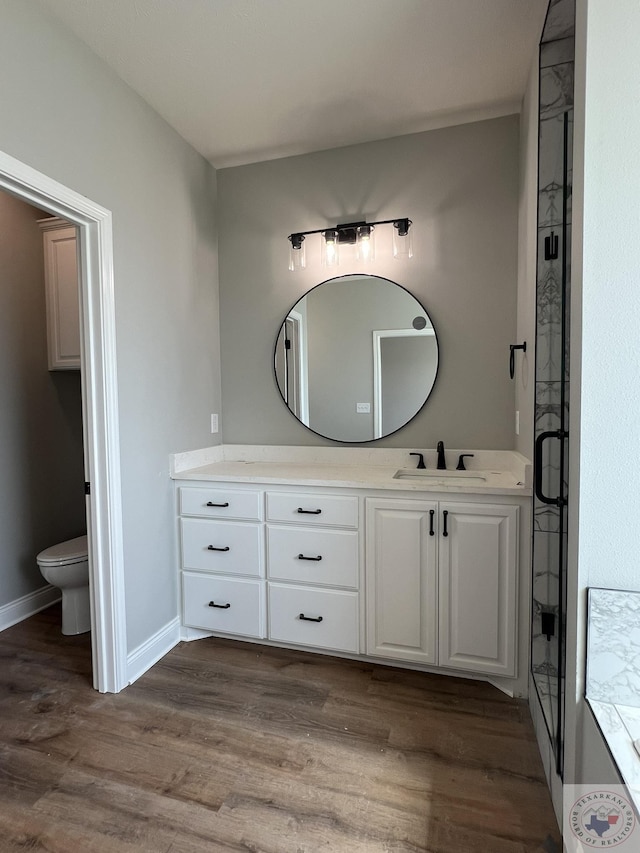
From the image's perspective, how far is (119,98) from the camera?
206cm

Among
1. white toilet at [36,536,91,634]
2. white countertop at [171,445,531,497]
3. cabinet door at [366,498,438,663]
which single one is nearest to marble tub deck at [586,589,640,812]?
white countertop at [171,445,531,497]

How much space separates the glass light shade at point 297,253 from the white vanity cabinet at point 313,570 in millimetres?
1375

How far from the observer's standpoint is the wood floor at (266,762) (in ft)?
4.41

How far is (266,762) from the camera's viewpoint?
5.29 feet

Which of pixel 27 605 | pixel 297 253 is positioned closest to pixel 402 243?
pixel 297 253

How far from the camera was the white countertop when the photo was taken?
6.69 ft

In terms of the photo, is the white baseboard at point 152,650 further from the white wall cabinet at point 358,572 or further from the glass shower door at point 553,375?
the glass shower door at point 553,375

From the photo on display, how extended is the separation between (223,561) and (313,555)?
497 millimetres

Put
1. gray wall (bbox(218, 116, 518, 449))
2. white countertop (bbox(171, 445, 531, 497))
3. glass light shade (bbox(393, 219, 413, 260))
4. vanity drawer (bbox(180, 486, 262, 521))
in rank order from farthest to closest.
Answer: glass light shade (bbox(393, 219, 413, 260)), gray wall (bbox(218, 116, 518, 449)), vanity drawer (bbox(180, 486, 262, 521)), white countertop (bbox(171, 445, 531, 497))

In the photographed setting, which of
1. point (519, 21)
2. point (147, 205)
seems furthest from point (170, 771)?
point (519, 21)

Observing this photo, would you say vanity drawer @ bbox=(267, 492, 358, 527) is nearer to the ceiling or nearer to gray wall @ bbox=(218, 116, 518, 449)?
gray wall @ bbox=(218, 116, 518, 449)

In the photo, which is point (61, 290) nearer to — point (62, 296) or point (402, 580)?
point (62, 296)

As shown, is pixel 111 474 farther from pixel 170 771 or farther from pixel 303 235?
pixel 303 235

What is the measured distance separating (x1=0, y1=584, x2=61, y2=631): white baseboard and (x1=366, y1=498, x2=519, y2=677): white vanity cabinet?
2098 millimetres
